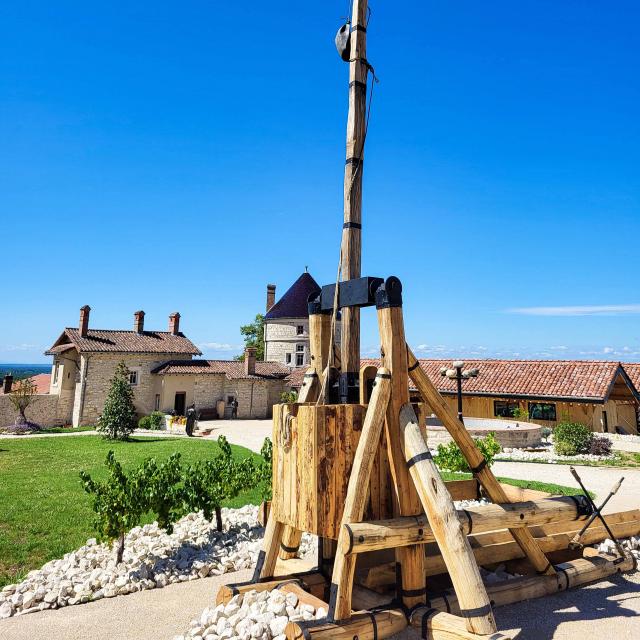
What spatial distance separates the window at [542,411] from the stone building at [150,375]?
1725cm

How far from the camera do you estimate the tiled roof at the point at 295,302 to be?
124ft

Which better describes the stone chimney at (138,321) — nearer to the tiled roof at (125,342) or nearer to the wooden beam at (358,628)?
the tiled roof at (125,342)

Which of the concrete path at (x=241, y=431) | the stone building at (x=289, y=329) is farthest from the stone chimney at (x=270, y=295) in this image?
the concrete path at (x=241, y=431)

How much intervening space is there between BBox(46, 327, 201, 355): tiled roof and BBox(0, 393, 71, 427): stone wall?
3123 mm

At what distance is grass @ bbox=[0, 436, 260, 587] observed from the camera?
22.6 ft

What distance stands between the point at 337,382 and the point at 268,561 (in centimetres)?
185

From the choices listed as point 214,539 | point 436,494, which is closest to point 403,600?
point 436,494

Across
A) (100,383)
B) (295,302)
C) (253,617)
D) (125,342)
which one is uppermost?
(295,302)

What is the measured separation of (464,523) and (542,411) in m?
21.3

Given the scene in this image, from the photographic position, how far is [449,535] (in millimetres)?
3699

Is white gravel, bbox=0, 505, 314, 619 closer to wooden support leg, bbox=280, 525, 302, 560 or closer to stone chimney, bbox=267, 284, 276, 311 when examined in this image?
wooden support leg, bbox=280, 525, 302, 560

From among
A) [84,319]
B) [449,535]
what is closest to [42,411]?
[84,319]

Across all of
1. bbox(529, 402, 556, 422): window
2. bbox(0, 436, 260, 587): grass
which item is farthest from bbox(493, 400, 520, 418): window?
bbox(0, 436, 260, 587): grass

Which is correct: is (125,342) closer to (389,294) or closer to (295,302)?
(295,302)
